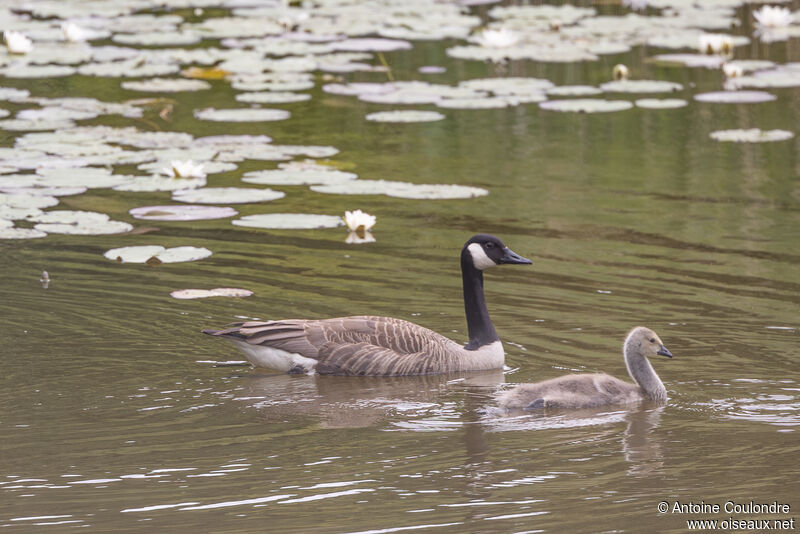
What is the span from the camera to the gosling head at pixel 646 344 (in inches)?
308

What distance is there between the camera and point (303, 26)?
66.2ft

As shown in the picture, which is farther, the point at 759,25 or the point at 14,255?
the point at 759,25

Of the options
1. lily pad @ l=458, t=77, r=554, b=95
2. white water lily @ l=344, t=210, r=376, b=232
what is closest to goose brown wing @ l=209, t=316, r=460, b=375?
white water lily @ l=344, t=210, r=376, b=232

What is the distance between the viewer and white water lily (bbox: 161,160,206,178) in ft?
40.1

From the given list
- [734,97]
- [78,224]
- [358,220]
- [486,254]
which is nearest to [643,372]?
[486,254]

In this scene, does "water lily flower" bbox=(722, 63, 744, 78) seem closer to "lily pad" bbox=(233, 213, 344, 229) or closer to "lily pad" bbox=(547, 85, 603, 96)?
"lily pad" bbox=(547, 85, 603, 96)

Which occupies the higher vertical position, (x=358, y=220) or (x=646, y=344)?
(x=358, y=220)

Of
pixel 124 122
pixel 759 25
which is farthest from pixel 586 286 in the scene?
pixel 759 25

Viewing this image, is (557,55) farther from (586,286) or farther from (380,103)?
(586,286)

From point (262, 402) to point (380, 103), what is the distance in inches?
372

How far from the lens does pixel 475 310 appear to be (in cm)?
876

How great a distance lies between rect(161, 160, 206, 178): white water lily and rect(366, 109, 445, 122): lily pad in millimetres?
3019

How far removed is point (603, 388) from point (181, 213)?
4.99 meters

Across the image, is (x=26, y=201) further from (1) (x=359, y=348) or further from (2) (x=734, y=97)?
(2) (x=734, y=97)
